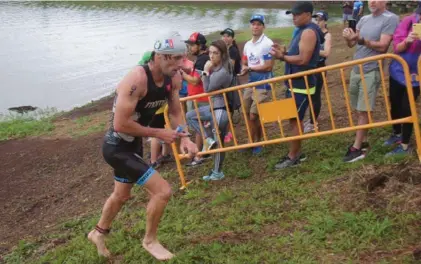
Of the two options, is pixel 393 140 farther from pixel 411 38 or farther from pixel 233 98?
pixel 233 98

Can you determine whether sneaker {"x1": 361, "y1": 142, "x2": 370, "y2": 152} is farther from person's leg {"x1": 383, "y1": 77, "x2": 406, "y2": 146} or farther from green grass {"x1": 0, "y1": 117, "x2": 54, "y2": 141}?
green grass {"x1": 0, "y1": 117, "x2": 54, "y2": 141}

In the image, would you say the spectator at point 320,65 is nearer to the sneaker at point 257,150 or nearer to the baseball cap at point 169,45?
the sneaker at point 257,150

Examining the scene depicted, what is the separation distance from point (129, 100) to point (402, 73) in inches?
125

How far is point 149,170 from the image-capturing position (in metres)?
3.93

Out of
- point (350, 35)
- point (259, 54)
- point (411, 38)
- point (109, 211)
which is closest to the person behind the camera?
point (109, 211)

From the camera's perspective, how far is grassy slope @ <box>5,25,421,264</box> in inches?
149

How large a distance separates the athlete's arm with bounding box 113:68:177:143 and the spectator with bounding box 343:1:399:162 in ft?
8.29

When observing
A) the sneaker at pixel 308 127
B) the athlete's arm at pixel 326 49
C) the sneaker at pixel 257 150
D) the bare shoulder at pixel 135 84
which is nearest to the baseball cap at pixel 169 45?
the bare shoulder at pixel 135 84

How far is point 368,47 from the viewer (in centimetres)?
522

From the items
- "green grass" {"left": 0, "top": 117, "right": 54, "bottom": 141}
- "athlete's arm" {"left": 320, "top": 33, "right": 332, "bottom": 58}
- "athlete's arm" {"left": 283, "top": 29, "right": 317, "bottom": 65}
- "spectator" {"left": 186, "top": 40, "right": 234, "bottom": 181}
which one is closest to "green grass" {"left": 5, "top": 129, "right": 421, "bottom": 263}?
"spectator" {"left": 186, "top": 40, "right": 234, "bottom": 181}

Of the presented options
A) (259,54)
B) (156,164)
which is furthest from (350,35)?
(156,164)

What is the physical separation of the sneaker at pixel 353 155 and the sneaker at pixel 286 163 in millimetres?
616

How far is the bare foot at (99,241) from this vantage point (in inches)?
169

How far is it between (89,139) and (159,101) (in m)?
6.53
